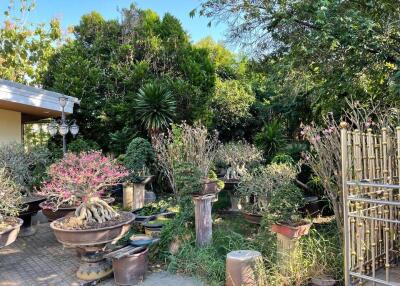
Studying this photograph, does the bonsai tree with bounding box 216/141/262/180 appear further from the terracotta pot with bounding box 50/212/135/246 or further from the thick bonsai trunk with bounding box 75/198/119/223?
the terracotta pot with bounding box 50/212/135/246

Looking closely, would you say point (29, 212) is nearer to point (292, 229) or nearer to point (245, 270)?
point (245, 270)

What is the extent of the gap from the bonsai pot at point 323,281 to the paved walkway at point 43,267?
1371 mm

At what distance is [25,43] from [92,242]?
56.9 feet

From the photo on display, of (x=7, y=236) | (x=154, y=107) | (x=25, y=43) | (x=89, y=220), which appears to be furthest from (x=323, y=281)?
(x=25, y=43)

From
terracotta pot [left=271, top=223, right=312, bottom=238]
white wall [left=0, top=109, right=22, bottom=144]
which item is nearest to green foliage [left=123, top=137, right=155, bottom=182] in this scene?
white wall [left=0, top=109, right=22, bottom=144]

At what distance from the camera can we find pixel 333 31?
525 cm

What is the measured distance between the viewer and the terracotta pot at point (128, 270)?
4535 millimetres

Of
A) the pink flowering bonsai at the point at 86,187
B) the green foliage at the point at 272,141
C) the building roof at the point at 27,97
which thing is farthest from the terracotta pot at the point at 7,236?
the green foliage at the point at 272,141

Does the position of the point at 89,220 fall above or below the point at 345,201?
below

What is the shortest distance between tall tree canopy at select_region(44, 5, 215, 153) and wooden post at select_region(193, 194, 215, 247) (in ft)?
26.0

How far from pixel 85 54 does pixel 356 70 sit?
11795 millimetres

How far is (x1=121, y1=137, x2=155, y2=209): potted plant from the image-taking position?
28.1 feet

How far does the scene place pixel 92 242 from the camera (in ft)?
14.8

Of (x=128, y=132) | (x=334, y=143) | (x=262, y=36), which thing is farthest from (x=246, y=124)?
(x=334, y=143)
